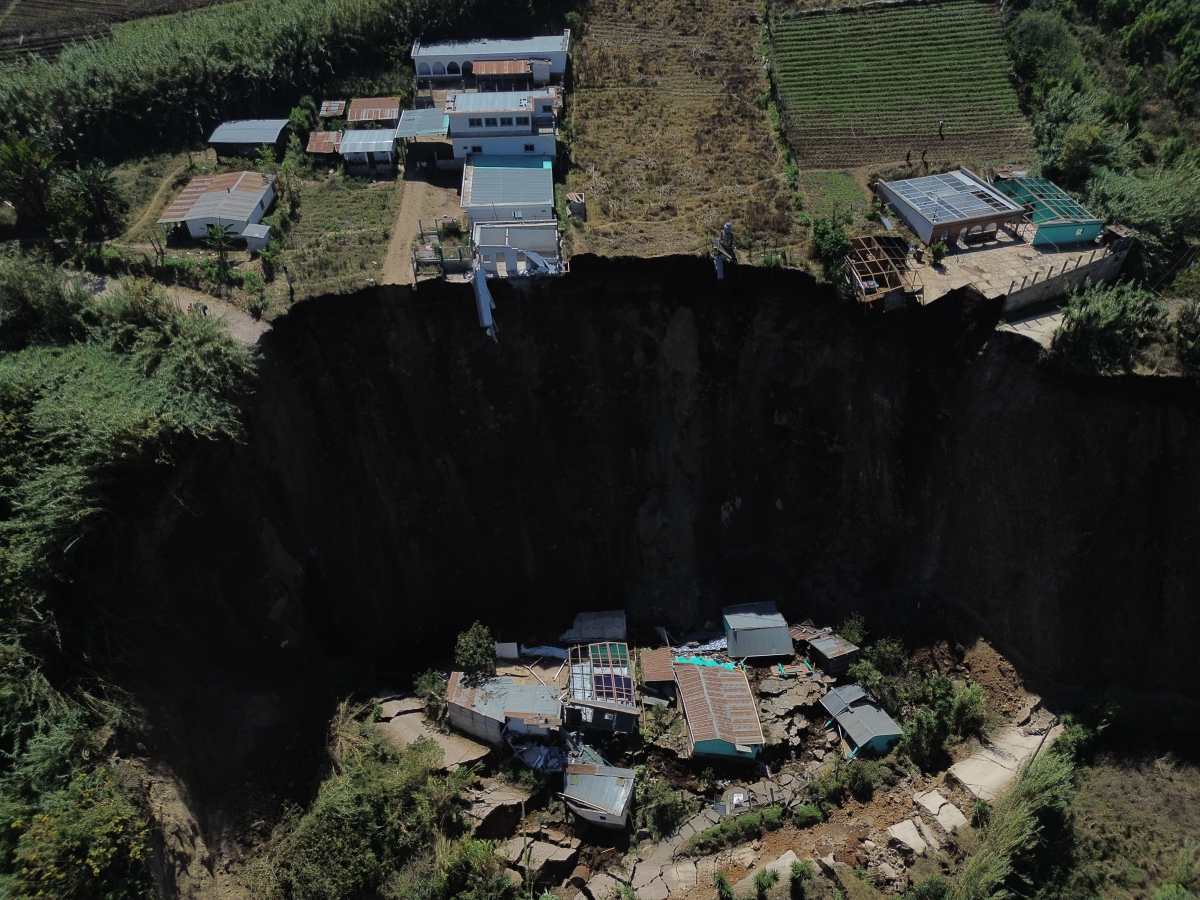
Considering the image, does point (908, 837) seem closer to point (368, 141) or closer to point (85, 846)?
point (85, 846)

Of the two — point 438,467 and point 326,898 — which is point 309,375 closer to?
point 438,467

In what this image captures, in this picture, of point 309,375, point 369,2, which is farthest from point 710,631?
point 369,2

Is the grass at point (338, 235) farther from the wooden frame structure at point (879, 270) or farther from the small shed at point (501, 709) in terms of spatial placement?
the wooden frame structure at point (879, 270)

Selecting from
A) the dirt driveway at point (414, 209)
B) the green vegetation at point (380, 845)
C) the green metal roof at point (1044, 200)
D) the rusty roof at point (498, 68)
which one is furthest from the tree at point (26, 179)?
the green metal roof at point (1044, 200)

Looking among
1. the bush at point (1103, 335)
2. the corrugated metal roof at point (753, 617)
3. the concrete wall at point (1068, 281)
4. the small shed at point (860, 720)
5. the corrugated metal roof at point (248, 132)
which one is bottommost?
the small shed at point (860, 720)

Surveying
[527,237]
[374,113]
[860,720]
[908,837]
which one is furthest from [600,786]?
[374,113]
